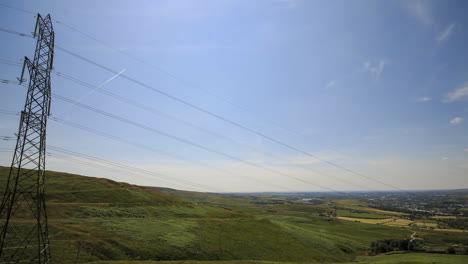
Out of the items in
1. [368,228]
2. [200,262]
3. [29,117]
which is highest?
[29,117]

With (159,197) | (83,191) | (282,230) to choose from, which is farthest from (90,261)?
(282,230)

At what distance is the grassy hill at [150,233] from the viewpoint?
161 ft

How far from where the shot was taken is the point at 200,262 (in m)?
52.7

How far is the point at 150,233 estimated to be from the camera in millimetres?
60438

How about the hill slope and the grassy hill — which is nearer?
the grassy hill

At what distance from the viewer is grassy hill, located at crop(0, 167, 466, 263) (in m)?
49.1

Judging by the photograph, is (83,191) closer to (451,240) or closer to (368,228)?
(368,228)

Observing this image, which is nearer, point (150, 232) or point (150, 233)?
point (150, 233)

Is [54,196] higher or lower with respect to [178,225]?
higher

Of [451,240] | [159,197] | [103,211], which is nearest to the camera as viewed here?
[103,211]

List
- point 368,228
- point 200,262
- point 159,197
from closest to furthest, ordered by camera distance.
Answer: point 200,262 → point 159,197 → point 368,228

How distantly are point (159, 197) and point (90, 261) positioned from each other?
59415 mm

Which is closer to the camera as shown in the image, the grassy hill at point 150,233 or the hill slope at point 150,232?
the grassy hill at point 150,233

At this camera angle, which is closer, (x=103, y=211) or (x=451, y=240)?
(x=103, y=211)
